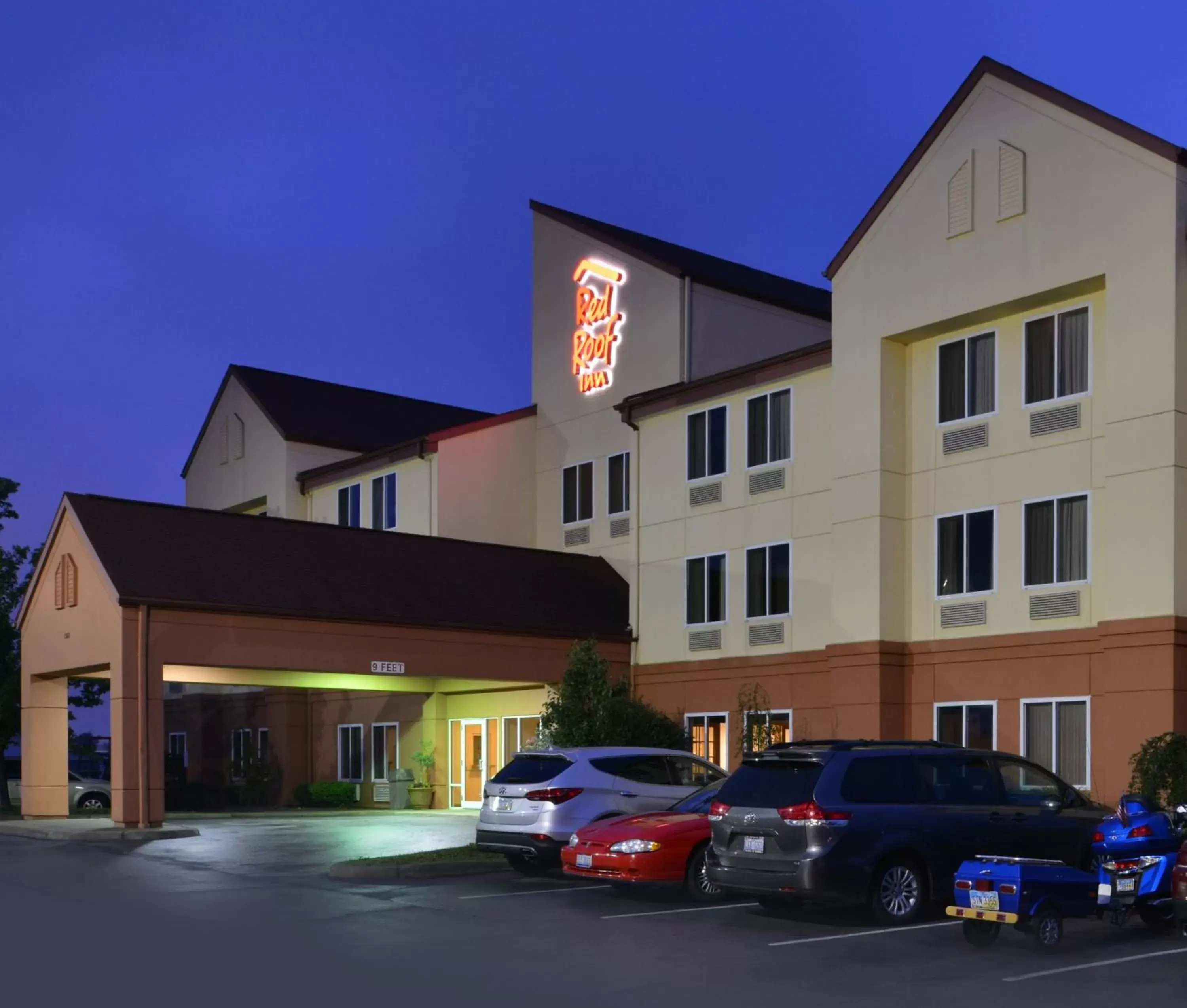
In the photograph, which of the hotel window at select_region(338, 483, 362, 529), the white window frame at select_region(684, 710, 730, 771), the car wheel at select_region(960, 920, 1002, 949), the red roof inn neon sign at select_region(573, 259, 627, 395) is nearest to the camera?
the car wheel at select_region(960, 920, 1002, 949)

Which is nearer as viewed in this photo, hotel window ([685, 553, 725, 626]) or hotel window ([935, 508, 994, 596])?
hotel window ([935, 508, 994, 596])

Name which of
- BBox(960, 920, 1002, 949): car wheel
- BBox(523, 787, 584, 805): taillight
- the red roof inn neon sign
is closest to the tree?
BBox(523, 787, 584, 805): taillight

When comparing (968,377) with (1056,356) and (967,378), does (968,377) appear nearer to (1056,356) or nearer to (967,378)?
(967,378)

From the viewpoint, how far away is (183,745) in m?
48.5

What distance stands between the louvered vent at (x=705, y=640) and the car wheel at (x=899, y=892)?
16.5m

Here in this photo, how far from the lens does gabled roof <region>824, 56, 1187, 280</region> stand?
23297mm

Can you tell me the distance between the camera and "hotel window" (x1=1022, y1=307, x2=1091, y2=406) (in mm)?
24625

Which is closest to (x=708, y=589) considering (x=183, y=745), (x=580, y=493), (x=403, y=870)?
(x=580, y=493)

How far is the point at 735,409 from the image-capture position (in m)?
31.2

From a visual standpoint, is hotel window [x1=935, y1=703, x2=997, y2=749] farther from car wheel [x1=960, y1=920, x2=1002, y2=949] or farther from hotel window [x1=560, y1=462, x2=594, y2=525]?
car wheel [x1=960, y1=920, x2=1002, y2=949]

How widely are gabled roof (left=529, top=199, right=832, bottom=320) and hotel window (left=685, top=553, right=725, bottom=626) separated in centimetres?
664

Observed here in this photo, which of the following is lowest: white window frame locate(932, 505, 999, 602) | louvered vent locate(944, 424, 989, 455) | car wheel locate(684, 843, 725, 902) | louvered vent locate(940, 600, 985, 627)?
car wheel locate(684, 843, 725, 902)

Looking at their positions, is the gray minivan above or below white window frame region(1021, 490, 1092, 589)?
below

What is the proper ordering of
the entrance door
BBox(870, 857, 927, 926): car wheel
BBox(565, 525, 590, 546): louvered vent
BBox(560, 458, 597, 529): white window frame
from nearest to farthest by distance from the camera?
BBox(870, 857, 927, 926): car wheel → BBox(560, 458, 597, 529): white window frame → BBox(565, 525, 590, 546): louvered vent → the entrance door
